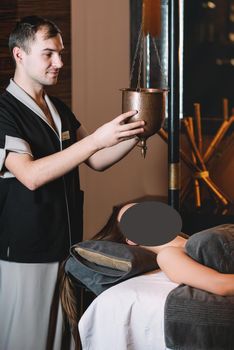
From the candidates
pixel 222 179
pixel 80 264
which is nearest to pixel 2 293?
pixel 80 264

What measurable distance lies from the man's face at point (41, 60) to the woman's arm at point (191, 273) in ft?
2.23

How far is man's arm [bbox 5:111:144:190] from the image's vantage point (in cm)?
218

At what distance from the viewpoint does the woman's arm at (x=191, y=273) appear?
78.3 inches

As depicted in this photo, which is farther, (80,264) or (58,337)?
(58,337)

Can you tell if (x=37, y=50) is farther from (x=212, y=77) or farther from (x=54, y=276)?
(x=212, y=77)

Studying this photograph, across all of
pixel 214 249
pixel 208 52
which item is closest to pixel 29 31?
pixel 214 249

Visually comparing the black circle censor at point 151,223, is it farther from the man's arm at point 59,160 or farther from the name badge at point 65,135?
the name badge at point 65,135

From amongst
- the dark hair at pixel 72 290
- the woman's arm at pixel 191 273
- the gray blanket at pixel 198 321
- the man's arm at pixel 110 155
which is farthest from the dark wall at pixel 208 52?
the gray blanket at pixel 198 321

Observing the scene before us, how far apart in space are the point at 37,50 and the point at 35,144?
29 cm

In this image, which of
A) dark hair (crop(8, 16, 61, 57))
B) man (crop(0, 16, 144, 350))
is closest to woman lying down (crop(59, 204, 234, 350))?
man (crop(0, 16, 144, 350))

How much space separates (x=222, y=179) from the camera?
4352mm

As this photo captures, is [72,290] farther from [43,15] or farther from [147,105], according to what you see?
[43,15]

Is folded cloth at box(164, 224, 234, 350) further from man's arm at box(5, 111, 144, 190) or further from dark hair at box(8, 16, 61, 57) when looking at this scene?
dark hair at box(8, 16, 61, 57)

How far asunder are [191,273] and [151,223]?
168mm
